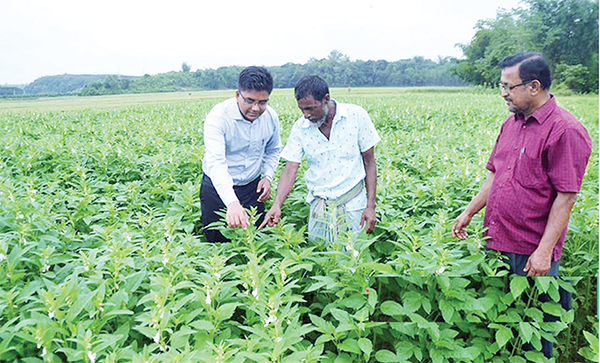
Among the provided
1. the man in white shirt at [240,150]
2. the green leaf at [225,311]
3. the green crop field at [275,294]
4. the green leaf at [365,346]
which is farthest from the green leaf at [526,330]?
the man in white shirt at [240,150]

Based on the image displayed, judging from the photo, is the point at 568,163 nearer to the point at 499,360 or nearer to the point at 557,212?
the point at 557,212

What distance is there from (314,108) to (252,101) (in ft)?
1.44

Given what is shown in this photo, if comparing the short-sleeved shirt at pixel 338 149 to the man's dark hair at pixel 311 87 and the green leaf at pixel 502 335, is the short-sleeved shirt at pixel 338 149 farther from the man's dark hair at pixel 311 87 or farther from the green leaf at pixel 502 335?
the green leaf at pixel 502 335

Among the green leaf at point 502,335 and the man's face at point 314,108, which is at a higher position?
the man's face at point 314,108

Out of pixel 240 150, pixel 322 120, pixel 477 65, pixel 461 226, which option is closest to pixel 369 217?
pixel 461 226

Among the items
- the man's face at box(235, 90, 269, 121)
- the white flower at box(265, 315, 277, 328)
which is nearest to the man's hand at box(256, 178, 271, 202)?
the man's face at box(235, 90, 269, 121)

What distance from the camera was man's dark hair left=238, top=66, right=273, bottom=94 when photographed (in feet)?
9.47

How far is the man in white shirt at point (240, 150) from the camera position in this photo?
2.91 metres

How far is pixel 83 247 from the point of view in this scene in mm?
2975

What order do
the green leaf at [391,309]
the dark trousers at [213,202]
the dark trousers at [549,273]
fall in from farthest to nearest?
the dark trousers at [213,202], the dark trousers at [549,273], the green leaf at [391,309]

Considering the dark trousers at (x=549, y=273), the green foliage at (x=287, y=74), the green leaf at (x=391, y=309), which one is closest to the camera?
the green leaf at (x=391, y=309)

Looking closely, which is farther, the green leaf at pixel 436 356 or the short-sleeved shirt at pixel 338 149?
the short-sleeved shirt at pixel 338 149

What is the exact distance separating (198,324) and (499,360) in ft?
5.38

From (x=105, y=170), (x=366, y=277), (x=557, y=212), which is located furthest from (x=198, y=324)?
(x=105, y=170)
